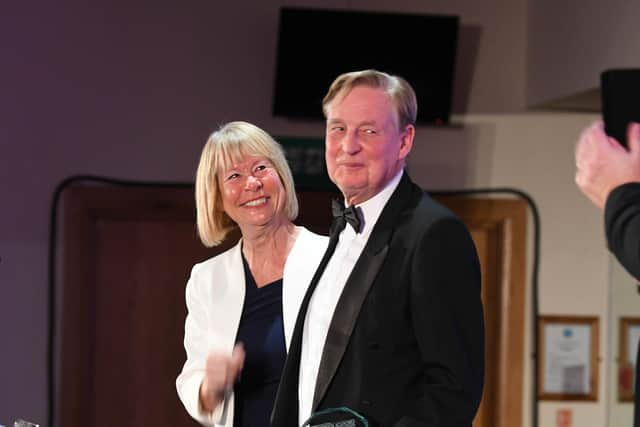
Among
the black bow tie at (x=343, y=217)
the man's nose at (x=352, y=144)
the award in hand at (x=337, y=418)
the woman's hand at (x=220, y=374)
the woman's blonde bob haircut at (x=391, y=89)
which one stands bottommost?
the award in hand at (x=337, y=418)

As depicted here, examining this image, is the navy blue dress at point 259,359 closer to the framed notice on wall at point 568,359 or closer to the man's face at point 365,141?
the man's face at point 365,141

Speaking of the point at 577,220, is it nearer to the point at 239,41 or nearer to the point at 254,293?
the point at 239,41

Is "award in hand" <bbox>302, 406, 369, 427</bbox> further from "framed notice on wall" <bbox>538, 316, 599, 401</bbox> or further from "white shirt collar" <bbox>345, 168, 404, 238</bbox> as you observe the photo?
"framed notice on wall" <bbox>538, 316, 599, 401</bbox>

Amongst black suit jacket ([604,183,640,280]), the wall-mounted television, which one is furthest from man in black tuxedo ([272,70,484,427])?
the wall-mounted television

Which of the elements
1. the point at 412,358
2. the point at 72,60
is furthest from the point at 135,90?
the point at 412,358

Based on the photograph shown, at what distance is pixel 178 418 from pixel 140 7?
1801mm

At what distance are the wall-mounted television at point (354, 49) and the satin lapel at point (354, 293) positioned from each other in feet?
5.36

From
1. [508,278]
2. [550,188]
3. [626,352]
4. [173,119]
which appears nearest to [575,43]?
[550,188]

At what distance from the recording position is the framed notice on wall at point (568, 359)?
11.5 feet

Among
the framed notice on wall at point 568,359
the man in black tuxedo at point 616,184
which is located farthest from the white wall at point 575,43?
the man in black tuxedo at point 616,184

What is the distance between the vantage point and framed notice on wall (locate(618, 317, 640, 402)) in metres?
3.50

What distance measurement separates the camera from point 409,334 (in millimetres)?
1606

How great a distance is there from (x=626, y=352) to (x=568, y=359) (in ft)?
0.65

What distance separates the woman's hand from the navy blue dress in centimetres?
2
